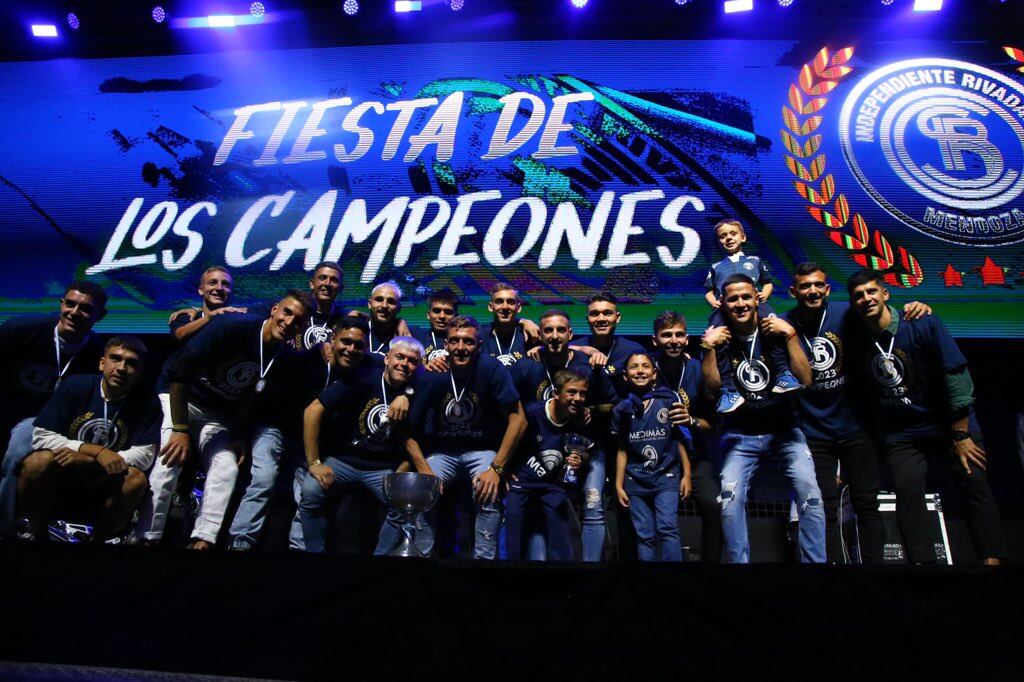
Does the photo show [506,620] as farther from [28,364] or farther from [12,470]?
[28,364]

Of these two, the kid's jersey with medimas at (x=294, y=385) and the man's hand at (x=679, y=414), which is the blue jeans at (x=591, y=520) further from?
the kid's jersey with medimas at (x=294, y=385)

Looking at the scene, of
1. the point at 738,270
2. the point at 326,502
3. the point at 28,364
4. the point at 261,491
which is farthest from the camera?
the point at 738,270

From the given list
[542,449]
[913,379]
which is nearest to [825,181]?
Result: [913,379]

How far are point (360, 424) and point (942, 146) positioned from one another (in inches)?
191

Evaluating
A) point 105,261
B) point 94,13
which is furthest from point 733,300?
point 94,13

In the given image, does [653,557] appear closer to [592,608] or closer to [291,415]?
[592,608]

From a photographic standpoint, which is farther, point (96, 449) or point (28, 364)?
point (28, 364)

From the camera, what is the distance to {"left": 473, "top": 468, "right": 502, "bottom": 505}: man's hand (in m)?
3.91

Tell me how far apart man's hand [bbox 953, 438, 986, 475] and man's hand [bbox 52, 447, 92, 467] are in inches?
166

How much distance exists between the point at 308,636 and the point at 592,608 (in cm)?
86

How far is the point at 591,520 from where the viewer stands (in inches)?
155

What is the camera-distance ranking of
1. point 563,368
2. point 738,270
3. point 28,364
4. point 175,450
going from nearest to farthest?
1. point 175,450
2. point 563,368
3. point 28,364
4. point 738,270

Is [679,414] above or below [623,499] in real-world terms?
above

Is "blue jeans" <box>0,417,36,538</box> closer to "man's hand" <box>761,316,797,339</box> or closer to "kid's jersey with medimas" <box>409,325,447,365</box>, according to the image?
"kid's jersey with medimas" <box>409,325,447,365</box>
